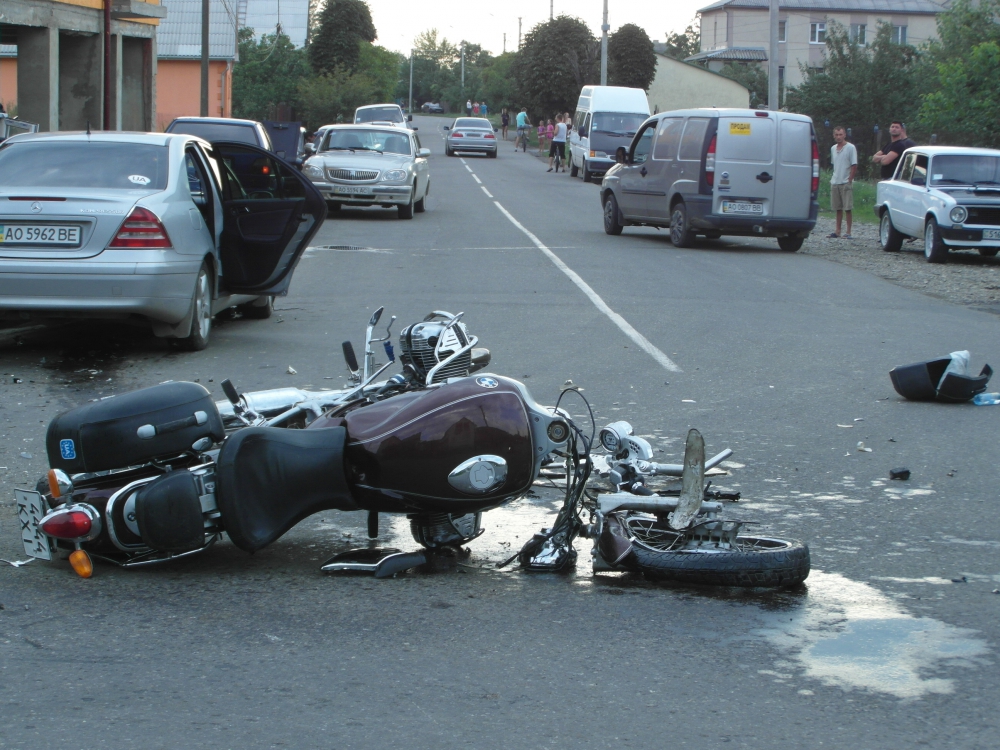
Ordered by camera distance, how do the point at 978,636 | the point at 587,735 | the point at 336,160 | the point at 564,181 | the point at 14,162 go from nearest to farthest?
1. the point at 587,735
2. the point at 978,636
3. the point at 14,162
4. the point at 336,160
5. the point at 564,181

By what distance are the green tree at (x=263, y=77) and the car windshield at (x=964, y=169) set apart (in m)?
42.8

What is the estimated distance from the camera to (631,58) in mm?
66125

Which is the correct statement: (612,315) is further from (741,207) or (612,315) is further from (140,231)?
(741,207)

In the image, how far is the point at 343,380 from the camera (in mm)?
8281

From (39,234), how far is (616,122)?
29.9 meters

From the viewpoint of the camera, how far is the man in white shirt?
67.1ft

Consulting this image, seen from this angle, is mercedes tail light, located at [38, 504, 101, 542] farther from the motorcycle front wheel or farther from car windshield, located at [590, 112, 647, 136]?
car windshield, located at [590, 112, 647, 136]

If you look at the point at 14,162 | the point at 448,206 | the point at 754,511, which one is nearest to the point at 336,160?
the point at 448,206

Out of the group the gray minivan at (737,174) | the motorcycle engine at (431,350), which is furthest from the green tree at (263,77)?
the motorcycle engine at (431,350)

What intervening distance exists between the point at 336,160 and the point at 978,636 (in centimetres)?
1998

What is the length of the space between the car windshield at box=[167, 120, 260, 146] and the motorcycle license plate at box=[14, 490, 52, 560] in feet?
51.0

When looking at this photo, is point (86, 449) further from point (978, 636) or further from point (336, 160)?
point (336, 160)

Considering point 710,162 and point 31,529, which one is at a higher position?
point 710,162

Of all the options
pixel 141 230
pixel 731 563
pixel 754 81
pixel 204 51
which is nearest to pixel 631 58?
pixel 754 81
